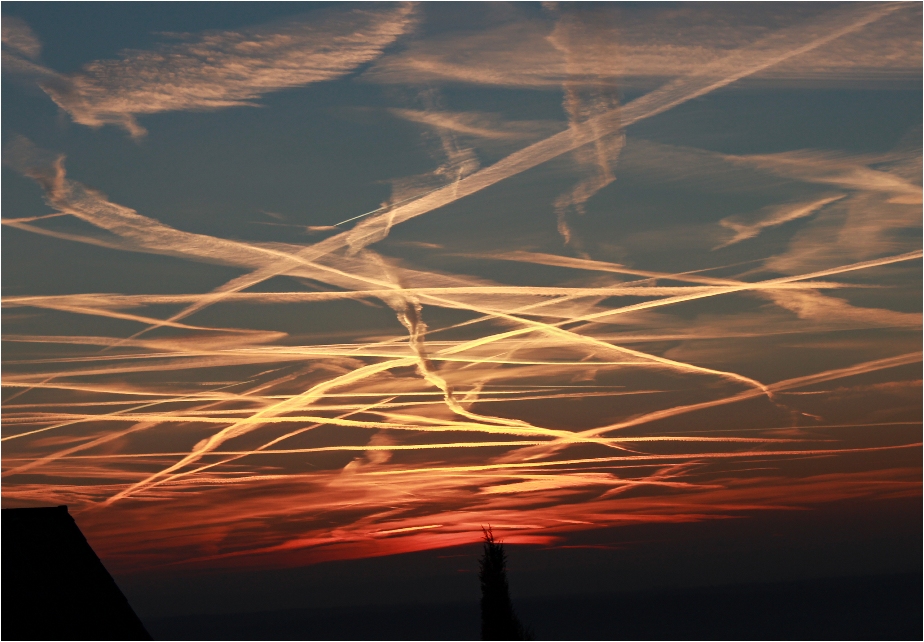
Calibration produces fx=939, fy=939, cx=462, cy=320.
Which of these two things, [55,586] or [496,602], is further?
[496,602]

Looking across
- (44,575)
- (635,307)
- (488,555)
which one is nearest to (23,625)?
(44,575)

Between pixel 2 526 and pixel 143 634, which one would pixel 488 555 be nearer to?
pixel 143 634

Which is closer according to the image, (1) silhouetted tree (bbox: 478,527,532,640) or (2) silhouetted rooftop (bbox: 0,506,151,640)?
(2) silhouetted rooftop (bbox: 0,506,151,640)

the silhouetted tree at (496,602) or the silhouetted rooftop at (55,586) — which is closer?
the silhouetted rooftop at (55,586)
